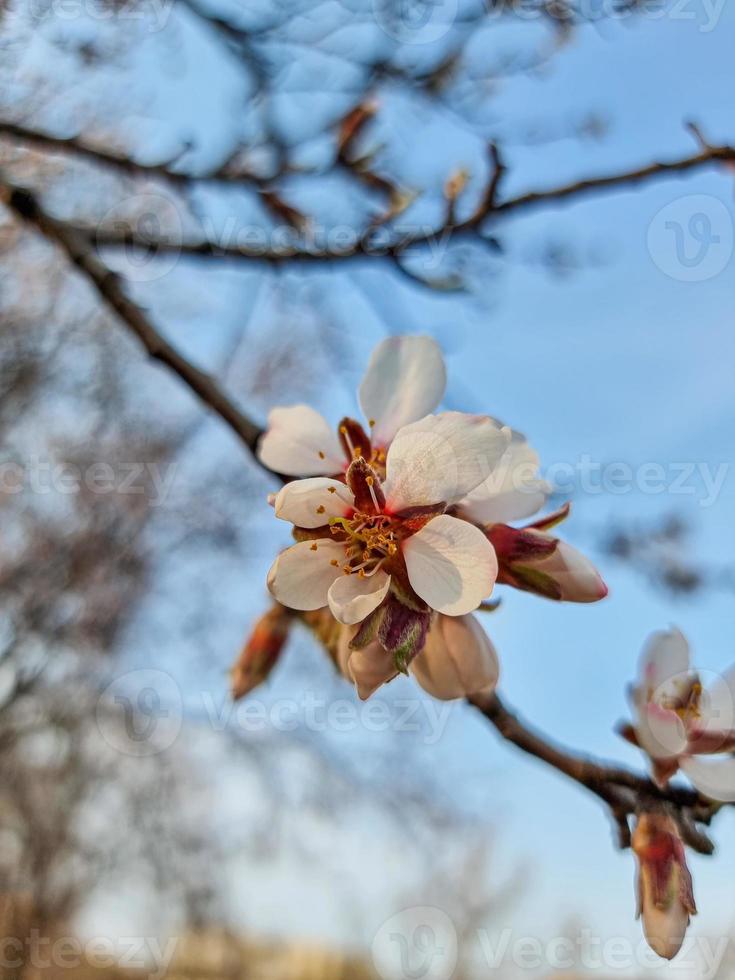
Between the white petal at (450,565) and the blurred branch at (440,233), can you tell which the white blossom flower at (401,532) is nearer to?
the white petal at (450,565)

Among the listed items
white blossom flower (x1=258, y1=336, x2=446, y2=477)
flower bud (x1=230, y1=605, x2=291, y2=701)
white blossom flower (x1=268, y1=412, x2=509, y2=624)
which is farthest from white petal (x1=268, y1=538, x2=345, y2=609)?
flower bud (x1=230, y1=605, x2=291, y2=701)

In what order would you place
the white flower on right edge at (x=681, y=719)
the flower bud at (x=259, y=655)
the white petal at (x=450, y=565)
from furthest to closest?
the flower bud at (x=259, y=655) → the white flower on right edge at (x=681, y=719) → the white petal at (x=450, y=565)

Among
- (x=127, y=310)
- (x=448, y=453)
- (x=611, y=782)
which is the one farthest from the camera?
(x=127, y=310)

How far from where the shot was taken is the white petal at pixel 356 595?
45cm

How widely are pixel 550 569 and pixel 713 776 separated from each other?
0.64 ft

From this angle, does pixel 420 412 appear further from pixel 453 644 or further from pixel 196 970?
pixel 196 970

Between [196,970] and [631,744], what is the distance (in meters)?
8.04

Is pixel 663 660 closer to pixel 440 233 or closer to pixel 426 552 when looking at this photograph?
pixel 426 552

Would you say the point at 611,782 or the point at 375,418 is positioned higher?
the point at 375,418

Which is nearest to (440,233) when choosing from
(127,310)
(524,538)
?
(127,310)

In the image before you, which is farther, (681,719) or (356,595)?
(681,719)

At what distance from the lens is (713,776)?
0.55 meters

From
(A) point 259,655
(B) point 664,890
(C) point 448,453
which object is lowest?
(A) point 259,655

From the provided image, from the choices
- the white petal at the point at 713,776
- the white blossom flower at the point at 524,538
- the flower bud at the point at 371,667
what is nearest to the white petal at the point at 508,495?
the white blossom flower at the point at 524,538
